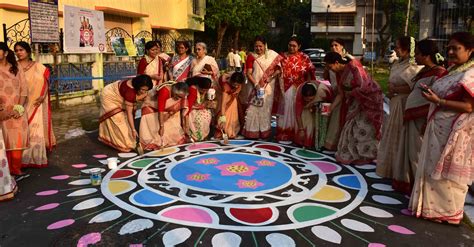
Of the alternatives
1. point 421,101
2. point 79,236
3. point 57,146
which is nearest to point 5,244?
point 79,236

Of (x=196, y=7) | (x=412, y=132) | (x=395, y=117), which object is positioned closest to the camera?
(x=412, y=132)

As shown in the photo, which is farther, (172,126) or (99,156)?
(172,126)

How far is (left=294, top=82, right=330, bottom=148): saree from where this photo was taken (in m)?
5.57

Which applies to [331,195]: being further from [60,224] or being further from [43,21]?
[43,21]

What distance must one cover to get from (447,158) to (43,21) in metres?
8.03

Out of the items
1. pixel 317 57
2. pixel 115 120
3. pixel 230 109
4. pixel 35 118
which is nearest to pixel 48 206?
pixel 35 118

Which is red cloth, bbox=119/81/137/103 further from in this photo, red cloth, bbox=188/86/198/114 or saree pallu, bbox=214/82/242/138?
saree pallu, bbox=214/82/242/138

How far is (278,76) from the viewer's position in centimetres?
633

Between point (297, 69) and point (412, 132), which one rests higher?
point (297, 69)

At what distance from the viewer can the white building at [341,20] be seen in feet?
129

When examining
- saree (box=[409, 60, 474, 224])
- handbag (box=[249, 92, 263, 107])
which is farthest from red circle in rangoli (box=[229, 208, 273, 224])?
handbag (box=[249, 92, 263, 107])

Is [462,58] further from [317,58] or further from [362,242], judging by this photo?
[317,58]

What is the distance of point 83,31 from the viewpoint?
9.44 m

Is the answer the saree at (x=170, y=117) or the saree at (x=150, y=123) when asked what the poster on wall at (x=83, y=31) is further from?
the saree at (x=170, y=117)
